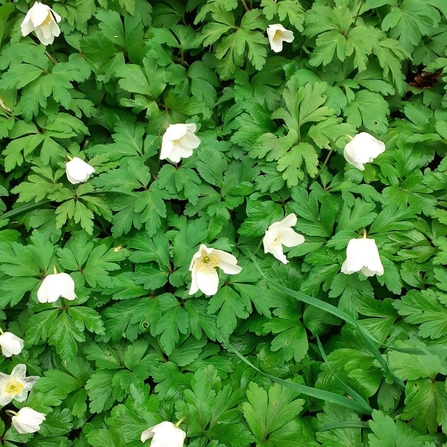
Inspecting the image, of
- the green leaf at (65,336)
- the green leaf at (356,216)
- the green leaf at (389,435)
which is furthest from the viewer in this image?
the green leaf at (356,216)

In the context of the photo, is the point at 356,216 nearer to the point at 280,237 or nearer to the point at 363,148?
the point at 363,148

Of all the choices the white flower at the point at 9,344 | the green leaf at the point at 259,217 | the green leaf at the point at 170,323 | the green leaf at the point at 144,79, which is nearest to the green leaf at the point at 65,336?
the white flower at the point at 9,344

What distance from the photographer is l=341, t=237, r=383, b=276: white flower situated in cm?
223

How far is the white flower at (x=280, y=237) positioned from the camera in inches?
90.7

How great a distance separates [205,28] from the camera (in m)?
2.92

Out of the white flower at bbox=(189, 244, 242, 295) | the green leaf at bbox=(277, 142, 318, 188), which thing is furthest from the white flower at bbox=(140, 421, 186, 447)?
the green leaf at bbox=(277, 142, 318, 188)

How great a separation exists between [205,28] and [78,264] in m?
1.61

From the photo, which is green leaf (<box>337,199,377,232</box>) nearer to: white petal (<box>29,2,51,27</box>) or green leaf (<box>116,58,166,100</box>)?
green leaf (<box>116,58,166,100</box>)

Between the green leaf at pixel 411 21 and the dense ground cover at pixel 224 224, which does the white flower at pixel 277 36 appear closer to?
the dense ground cover at pixel 224 224

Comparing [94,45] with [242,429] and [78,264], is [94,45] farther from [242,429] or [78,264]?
[242,429]

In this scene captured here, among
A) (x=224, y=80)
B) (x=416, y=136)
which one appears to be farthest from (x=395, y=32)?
(x=224, y=80)

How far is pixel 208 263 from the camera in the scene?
7.48 ft

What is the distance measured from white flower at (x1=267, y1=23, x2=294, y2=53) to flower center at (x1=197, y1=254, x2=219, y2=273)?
1355 millimetres

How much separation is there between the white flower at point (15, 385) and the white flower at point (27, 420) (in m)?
0.14
